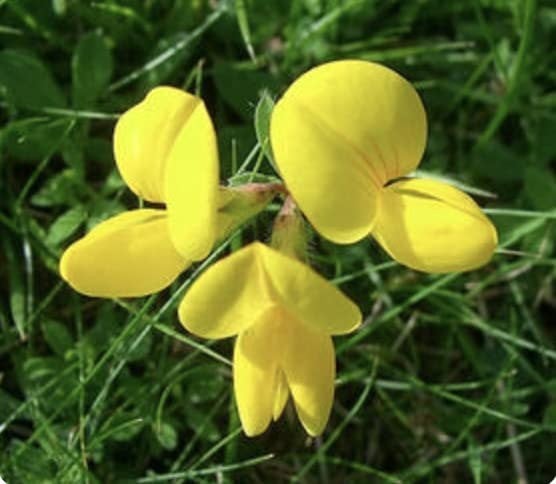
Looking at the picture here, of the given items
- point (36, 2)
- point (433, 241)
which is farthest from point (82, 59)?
point (433, 241)

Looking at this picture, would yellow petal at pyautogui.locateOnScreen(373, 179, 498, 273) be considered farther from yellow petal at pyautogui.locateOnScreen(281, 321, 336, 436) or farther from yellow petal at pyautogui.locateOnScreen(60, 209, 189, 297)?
yellow petal at pyautogui.locateOnScreen(60, 209, 189, 297)

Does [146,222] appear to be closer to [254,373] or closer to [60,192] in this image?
[254,373]

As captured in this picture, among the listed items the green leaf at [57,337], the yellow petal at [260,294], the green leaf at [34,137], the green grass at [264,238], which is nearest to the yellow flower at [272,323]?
the yellow petal at [260,294]

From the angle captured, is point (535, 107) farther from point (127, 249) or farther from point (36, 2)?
point (127, 249)

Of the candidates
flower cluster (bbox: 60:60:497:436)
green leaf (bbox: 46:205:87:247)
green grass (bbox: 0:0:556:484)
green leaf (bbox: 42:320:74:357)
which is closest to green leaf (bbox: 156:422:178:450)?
green grass (bbox: 0:0:556:484)

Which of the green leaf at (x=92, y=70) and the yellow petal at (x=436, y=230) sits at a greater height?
the yellow petal at (x=436, y=230)

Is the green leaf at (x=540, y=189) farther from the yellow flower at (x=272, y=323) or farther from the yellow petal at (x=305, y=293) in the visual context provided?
the yellow petal at (x=305, y=293)

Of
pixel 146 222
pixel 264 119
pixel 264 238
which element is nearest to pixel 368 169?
pixel 264 119
